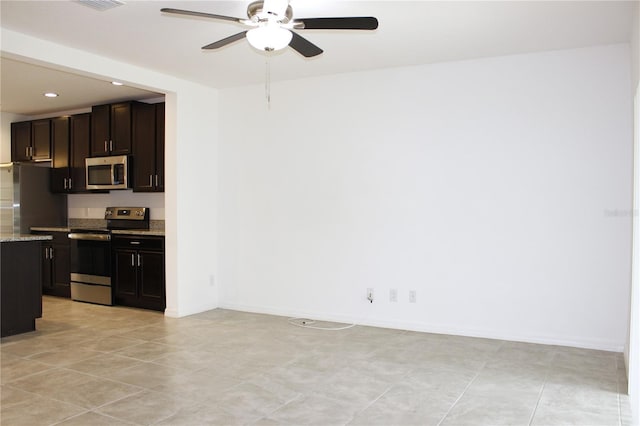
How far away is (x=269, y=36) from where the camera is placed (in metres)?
2.84

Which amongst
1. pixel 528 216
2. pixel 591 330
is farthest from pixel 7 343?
pixel 591 330

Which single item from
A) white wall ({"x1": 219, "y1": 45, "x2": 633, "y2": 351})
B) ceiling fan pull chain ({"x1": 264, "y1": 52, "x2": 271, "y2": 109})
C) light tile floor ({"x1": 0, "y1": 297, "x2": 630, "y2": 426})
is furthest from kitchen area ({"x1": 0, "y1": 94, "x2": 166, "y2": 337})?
ceiling fan pull chain ({"x1": 264, "y1": 52, "x2": 271, "y2": 109})

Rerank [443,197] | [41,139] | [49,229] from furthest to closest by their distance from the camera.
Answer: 1. [41,139]
2. [49,229]
3. [443,197]

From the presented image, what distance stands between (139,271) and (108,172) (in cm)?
143

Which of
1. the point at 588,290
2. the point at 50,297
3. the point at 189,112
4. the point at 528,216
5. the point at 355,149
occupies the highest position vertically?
the point at 189,112

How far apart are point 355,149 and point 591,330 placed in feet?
8.88

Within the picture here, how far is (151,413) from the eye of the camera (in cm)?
301

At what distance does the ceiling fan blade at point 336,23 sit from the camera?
2863 millimetres

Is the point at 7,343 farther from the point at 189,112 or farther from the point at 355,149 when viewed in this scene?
the point at 355,149

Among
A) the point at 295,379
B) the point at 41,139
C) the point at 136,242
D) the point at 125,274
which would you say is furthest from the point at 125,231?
the point at 295,379

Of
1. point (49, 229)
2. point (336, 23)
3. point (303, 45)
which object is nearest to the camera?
point (336, 23)

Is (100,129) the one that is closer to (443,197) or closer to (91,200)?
(91,200)

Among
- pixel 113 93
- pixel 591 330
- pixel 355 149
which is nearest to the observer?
pixel 591 330

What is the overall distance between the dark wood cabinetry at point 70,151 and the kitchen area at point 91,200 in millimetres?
14
